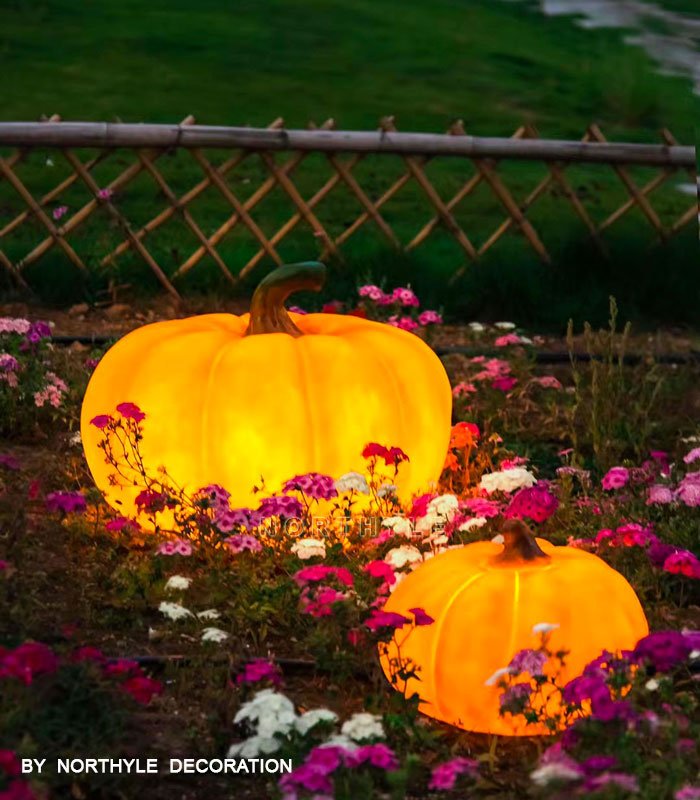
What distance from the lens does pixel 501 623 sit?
3.63m

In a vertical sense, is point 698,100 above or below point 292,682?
above

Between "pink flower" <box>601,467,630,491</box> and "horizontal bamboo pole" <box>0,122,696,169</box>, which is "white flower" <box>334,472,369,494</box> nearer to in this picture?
"pink flower" <box>601,467,630,491</box>

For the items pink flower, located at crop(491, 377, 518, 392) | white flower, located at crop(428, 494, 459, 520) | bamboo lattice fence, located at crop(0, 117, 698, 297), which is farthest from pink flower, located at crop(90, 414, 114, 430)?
bamboo lattice fence, located at crop(0, 117, 698, 297)

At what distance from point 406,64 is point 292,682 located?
15755 millimetres

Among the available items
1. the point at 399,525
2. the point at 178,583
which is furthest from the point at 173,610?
the point at 399,525

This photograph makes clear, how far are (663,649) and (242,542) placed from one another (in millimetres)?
1502

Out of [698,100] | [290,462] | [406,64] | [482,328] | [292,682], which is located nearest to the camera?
[698,100]

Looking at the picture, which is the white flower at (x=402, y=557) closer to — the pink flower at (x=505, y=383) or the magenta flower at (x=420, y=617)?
the magenta flower at (x=420, y=617)

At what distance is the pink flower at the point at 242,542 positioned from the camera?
4.27 m

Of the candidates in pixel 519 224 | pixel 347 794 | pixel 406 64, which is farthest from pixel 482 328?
pixel 406 64

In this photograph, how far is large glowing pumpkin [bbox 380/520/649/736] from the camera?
3605mm

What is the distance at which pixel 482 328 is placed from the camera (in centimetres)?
722

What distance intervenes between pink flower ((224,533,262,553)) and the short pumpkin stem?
82cm

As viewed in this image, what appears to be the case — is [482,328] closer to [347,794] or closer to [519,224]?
[519,224]
